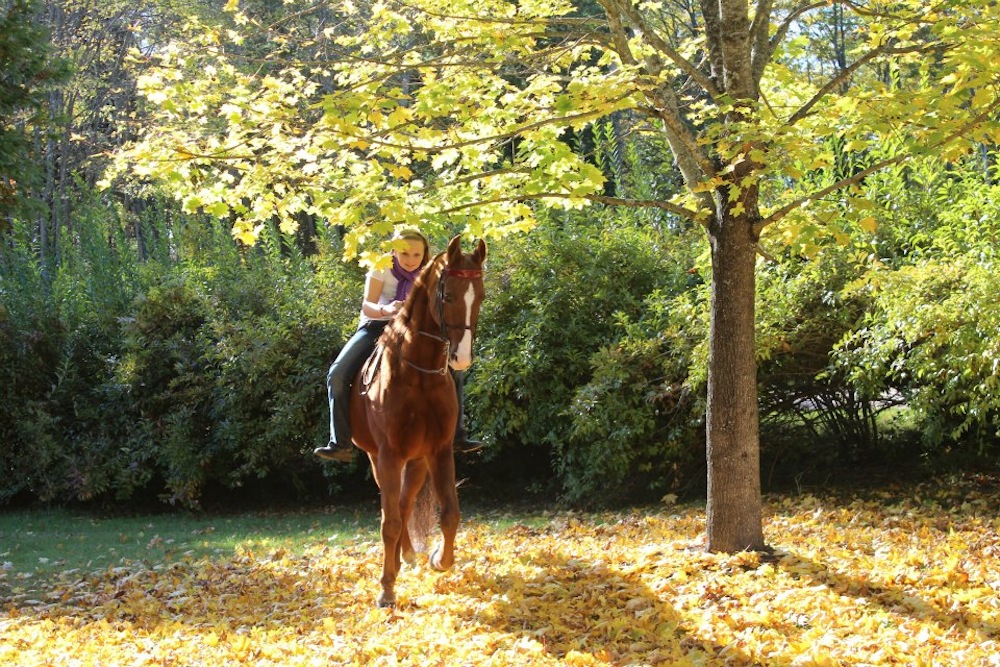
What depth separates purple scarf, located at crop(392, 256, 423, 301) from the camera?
7.84 meters

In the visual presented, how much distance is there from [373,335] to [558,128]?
2.40 m

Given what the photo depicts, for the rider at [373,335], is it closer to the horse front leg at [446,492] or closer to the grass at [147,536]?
the horse front leg at [446,492]

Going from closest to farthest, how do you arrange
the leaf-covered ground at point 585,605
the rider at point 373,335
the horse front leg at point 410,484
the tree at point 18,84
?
1. the leaf-covered ground at point 585,605
2. the horse front leg at point 410,484
3. the rider at point 373,335
4. the tree at point 18,84

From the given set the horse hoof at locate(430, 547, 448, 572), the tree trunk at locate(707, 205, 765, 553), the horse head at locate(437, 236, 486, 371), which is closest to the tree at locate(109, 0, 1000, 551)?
the tree trunk at locate(707, 205, 765, 553)

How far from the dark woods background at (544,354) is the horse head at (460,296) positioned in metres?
2.44

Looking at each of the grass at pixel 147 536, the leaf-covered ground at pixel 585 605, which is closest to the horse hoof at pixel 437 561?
the leaf-covered ground at pixel 585 605

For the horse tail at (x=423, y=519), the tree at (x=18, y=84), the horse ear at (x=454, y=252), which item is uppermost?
the tree at (x=18, y=84)

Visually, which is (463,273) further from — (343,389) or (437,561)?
(437,561)

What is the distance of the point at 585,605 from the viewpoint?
6656mm

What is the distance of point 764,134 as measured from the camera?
19.8 feet

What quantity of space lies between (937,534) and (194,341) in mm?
9780

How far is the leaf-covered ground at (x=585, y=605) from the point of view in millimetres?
5645

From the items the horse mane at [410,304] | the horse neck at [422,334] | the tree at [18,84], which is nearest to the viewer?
the horse mane at [410,304]

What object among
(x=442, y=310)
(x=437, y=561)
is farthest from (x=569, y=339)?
(x=442, y=310)
